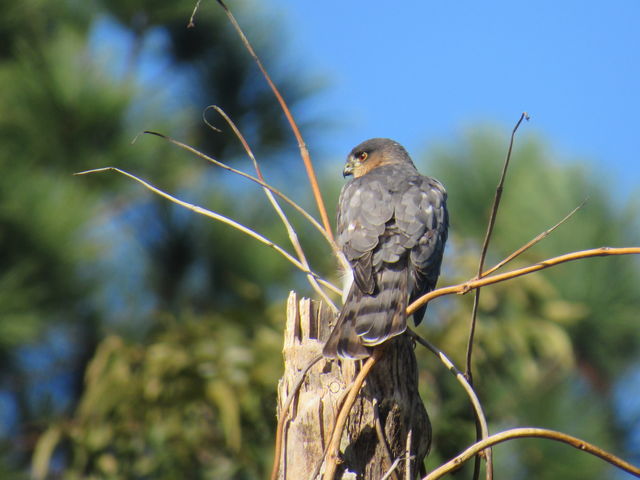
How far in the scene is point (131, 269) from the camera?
7.80m

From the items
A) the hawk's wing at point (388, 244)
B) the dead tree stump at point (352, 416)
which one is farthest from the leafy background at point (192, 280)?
the dead tree stump at point (352, 416)

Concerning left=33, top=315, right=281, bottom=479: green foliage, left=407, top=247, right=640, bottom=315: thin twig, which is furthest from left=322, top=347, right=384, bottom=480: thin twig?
left=33, top=315, right=281, bottom=479: green foliage

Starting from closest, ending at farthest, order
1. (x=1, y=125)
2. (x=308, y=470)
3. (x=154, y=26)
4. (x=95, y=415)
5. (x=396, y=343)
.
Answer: (x=308, y=470), (x=396, y=343), (x=95, y=415), (x=1, y=125), (x=154, y=26)

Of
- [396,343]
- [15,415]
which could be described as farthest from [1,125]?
[396,343]

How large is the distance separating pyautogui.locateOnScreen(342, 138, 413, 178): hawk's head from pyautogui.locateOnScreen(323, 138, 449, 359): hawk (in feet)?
1.60

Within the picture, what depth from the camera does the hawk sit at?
2.98m

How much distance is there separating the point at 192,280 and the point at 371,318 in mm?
5156

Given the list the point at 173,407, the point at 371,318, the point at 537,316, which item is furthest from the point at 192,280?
the point at 371,318

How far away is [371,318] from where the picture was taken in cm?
296

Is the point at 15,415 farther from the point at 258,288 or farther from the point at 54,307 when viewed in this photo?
the point at 258,288

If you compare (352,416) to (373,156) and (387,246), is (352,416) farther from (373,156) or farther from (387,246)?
(373,156)

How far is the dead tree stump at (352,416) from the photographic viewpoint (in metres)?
2.40

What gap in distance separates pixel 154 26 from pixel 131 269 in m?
2.14

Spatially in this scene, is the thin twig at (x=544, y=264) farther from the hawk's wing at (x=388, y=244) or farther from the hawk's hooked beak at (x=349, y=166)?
the hawk's hooked beak at (x=349, y=166)
